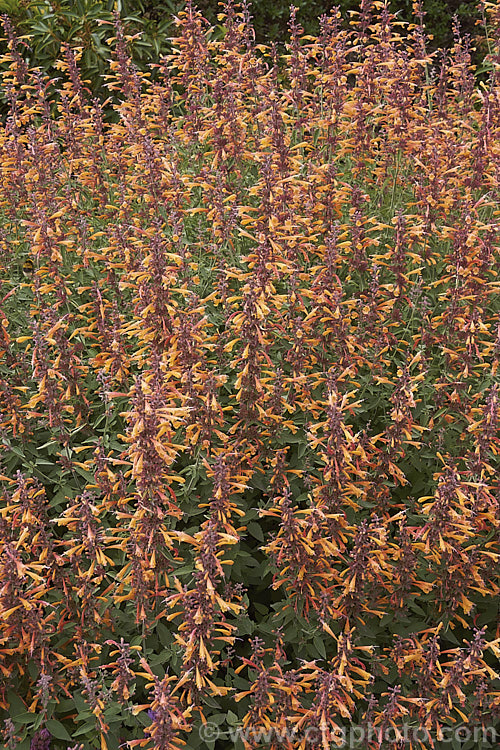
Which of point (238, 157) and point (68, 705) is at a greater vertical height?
point (238, 157)

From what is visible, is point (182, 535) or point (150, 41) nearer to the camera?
point (182, 535)

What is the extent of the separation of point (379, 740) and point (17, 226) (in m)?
3.83

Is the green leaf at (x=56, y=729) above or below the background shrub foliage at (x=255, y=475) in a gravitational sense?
below

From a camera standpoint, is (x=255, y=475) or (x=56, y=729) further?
(x=255, y=475)

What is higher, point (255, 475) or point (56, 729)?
point (255, 475)

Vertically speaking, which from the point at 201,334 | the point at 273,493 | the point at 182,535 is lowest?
the point at 273,493

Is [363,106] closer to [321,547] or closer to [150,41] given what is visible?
[321,547]

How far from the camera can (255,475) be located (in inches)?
144

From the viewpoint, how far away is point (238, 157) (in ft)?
15.7

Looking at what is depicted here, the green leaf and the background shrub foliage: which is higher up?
the background shrub foliage

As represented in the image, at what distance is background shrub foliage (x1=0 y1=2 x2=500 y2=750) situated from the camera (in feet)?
9.93

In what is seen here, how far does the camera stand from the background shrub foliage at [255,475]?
9.93 feet

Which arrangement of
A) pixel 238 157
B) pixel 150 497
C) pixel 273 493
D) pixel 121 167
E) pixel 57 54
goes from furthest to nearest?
1. pixel 57 54
2. pixel 121 167
3. pixel 238 157
4. pixel 273 493
5. pixel 150 497

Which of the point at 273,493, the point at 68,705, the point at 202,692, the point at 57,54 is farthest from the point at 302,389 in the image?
the point at 57,54
